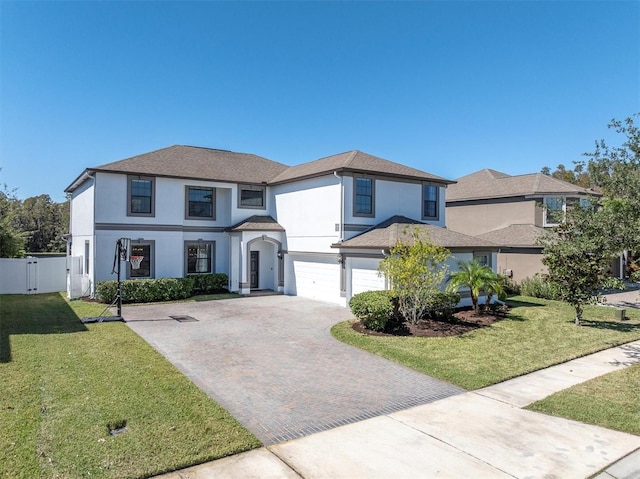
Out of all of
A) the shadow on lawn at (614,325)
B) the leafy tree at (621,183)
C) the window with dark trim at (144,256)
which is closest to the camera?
the leafy tree at (621,183)

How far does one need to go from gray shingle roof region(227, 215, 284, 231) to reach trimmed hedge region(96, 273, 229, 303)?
3363 millimetres

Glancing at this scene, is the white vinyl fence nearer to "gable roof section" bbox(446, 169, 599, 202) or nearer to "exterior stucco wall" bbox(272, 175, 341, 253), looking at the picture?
"exterior stucco wall" bbox(272, 175, 341, 253)

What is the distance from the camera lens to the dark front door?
21.6 meters

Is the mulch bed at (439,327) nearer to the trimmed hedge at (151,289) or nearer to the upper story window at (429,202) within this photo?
the upper story window at (429,202)

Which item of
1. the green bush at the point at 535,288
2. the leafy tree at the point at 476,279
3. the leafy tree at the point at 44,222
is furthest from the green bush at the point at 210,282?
the leafy tree at the point at 44,222

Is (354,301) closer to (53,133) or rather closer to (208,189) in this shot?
(208,189)

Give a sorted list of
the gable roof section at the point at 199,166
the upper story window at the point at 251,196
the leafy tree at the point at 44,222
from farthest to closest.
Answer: the leafy tree at the point at 44,222
the upper story window at the point at 251,196
the gable roof section at the point at 199,166

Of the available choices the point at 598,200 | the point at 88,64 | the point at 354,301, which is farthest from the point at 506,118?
the point at 88,64

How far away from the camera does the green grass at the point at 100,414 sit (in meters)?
4.80

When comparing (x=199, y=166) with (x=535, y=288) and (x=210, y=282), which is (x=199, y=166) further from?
(x=535, y=288)

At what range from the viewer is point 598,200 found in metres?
10.0

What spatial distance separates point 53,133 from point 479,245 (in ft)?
63.8

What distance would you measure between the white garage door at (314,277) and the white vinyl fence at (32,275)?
504 inches

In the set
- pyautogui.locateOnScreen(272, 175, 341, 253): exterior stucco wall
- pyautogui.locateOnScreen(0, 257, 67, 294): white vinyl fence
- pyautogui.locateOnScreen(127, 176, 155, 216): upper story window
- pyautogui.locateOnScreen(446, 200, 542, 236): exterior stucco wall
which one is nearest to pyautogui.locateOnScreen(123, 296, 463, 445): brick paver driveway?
pyautogui.locateOnScreen(272, 175, 341, 253): exterior stucco wall
